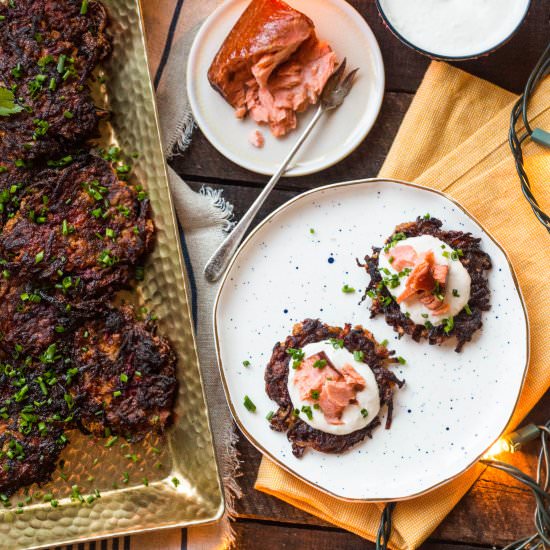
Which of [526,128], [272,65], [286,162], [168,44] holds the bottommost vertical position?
[286,162]

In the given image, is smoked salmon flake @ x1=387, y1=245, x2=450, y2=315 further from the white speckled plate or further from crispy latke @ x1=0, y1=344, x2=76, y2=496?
crispy latke @ x1=0, y1=344, x2=76, y2=496

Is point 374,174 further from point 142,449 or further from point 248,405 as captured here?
point 142,449

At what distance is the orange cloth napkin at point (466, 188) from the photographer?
2709 millimetres

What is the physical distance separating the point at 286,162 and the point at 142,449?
1.39m

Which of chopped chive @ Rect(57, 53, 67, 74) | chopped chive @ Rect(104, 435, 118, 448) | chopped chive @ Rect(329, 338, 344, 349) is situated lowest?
chopped chive @ Rect(104, 435, 118, 448)

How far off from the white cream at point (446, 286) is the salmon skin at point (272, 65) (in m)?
0.75

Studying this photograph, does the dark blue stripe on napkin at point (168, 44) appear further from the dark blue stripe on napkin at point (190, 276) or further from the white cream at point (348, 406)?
the white cream at point (348, 406)

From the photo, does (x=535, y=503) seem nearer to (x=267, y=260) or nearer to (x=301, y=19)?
(x=267, y=260)

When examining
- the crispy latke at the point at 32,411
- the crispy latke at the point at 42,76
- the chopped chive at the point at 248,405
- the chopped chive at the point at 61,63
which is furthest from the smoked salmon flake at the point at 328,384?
the chopped chive at the point at 61,63

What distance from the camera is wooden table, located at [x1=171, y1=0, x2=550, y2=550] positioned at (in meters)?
2.84

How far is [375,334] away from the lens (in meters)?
2.75

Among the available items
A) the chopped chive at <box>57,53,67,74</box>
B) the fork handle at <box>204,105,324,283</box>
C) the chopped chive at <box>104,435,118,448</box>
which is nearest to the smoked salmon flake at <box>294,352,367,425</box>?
the fork handle at <box>204,105,324,283</box>

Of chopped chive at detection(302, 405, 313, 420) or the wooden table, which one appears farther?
the wooden table

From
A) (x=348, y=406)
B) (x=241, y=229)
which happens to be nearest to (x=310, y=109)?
(x=241, y=229)
